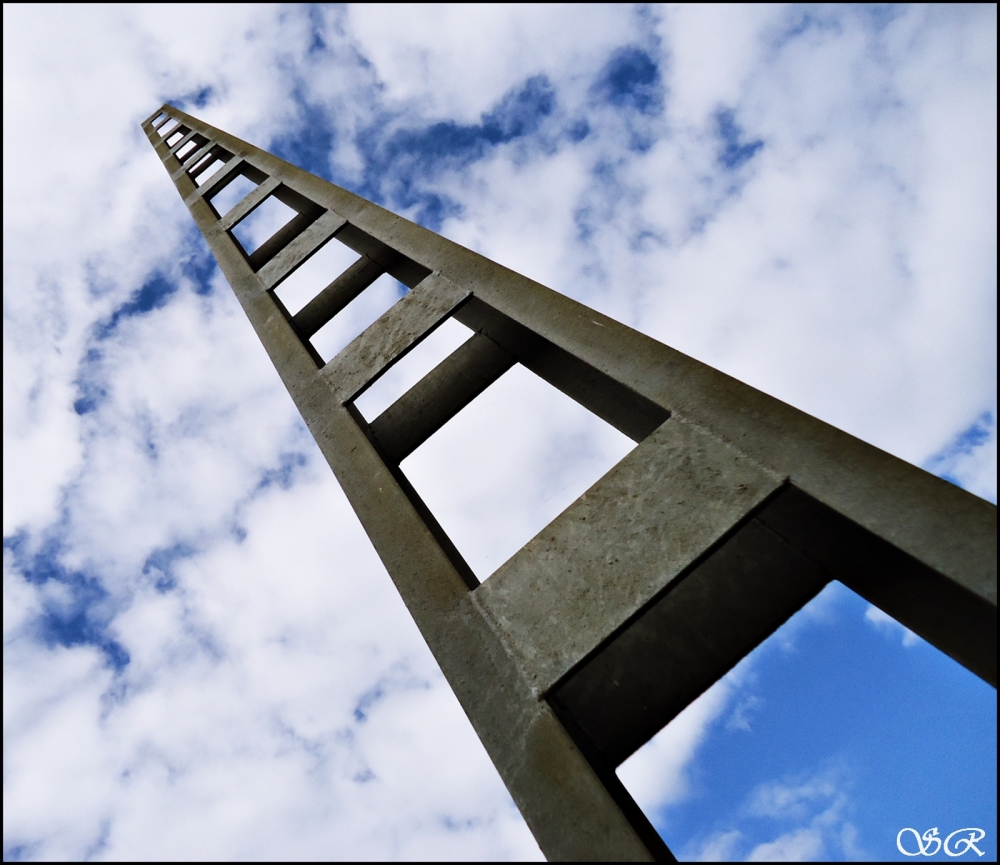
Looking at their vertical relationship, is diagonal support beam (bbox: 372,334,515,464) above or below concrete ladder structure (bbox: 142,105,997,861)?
above

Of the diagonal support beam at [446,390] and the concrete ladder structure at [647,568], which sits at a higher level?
the diagonal support beam at [446,390]

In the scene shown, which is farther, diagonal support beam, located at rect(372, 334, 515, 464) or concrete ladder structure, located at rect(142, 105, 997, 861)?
diagonal support beam, located at rect(372, 334, 515, 464)

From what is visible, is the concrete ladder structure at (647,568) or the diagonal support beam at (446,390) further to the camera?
the diagonal support beam at (446,390)

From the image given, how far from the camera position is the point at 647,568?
3100 mm

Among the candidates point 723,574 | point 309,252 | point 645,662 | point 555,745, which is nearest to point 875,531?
point 723,574

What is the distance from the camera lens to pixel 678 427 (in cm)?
346

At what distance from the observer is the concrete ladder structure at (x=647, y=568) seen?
270 centimetres

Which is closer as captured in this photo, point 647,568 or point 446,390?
point 647,568

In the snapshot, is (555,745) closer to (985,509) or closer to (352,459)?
(985,509)

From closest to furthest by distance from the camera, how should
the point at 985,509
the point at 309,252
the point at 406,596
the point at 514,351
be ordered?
the point at 985,509 < the point at 406,596 < the point at 514,351 < the point at 309,252

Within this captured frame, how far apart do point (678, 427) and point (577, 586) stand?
971mm

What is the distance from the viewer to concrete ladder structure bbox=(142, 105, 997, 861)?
270 cm

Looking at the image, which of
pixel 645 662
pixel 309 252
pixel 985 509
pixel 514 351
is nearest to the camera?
pixel 985 509

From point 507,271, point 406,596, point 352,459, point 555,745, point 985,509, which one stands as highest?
point 507,271
